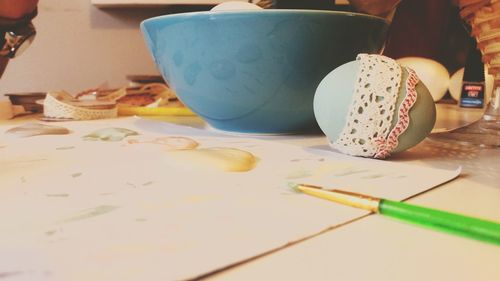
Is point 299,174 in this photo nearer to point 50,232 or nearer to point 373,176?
point 373,176

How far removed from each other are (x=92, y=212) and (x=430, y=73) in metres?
0.88

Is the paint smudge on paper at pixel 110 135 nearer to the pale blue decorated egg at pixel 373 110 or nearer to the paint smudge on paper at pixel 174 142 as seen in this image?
the paint smudge on paper at pixel 174 142

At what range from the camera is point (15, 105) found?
28.0 inches

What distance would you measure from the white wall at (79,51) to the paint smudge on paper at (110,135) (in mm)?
619

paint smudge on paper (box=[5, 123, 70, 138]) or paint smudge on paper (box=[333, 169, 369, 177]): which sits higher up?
paint smudge on paper (box=[333, 169, 369, 177])

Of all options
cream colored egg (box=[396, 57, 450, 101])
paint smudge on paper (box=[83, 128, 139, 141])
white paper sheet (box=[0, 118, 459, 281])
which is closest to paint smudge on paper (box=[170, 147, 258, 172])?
white paper sheet (box=[0, 118, 459, 281])

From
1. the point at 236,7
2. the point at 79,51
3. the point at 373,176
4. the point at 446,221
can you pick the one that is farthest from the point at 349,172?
the point at 79,51

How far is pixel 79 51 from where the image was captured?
3.43ft

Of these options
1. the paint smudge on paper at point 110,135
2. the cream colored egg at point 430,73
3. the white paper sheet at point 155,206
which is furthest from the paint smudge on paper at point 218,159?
the cream colored egg at point 430,73

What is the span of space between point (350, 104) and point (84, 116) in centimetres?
39

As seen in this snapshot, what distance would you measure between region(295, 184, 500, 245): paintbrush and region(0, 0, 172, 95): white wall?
2.98ft

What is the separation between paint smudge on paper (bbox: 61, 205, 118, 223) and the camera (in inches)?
8.9

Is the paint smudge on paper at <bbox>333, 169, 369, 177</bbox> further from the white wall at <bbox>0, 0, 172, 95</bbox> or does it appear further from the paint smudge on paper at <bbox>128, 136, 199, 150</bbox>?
the white wall at <bbox>0, 0, 172, 95</bbox>

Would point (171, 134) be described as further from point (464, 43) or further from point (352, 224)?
point (464, 43)
